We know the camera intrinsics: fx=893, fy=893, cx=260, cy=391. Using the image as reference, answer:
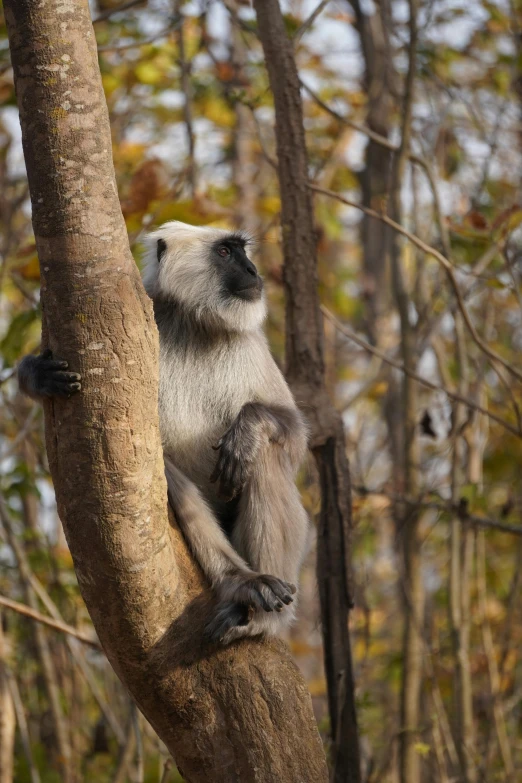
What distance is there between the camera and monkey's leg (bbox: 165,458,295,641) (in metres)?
3.05

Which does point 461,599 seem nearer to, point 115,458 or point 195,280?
point 195,280

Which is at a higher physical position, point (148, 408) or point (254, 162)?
point (254, 162)

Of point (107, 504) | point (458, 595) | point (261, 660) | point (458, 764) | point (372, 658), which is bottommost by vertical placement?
point (372, 658)

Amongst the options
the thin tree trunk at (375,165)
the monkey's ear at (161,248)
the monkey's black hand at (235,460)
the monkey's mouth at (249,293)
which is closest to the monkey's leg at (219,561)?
the monkey's black hand at (235,460)

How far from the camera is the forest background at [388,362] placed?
487cm

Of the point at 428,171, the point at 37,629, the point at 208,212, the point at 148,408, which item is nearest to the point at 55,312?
the point at 148,408

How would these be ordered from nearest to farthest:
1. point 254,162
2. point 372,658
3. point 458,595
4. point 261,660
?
point 261,660 → point 458,595 → point 372,658 → point 254,162

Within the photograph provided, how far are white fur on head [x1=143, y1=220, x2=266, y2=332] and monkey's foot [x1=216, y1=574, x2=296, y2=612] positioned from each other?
1.19m

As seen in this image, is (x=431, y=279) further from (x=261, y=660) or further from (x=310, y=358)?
(x=261, y=660)

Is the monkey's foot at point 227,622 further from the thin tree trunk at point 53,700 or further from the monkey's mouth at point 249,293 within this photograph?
the thin tree trunk at point 53,700

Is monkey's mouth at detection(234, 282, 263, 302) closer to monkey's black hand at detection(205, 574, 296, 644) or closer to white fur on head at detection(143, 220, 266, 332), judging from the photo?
white fur on head at detection(143, 220, 266, 332)

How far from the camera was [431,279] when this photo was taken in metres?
8.57

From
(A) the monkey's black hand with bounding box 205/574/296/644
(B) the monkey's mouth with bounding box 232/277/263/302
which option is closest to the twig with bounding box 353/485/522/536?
(B) the monkey's mouth with bounding box 232/277/263/302

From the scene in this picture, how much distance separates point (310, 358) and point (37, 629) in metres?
2.54
